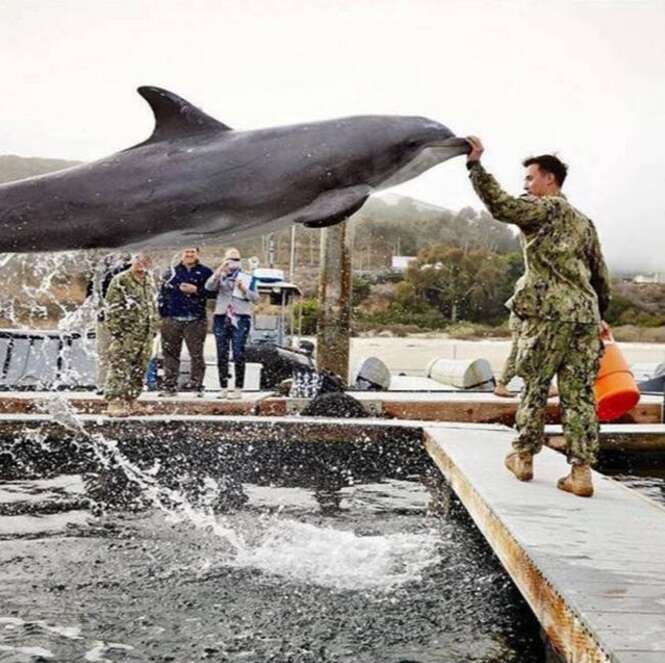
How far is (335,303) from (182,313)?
3995mm

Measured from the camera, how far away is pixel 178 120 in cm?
451

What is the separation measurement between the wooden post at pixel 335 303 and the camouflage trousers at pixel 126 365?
506 cm

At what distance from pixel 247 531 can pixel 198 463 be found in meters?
2.39

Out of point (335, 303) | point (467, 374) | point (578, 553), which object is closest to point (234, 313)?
point (335, 303)

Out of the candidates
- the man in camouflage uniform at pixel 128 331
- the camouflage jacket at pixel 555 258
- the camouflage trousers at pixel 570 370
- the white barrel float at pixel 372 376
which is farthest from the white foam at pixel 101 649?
the white barrel float at pixel 372 376

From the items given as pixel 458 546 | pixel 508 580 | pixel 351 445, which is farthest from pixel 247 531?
pixel 351 445

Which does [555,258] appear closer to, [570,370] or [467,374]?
[570,370]

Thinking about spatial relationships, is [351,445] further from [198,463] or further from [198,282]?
[198,282]

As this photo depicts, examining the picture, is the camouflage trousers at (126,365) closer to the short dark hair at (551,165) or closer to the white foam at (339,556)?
the white foam at (339,556)

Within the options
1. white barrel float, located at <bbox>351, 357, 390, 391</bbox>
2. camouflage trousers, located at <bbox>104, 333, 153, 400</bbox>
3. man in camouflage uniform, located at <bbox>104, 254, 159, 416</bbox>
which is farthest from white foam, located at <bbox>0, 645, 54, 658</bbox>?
white barrel float, located at <bbox>351, 357, 390, 391</bbox>

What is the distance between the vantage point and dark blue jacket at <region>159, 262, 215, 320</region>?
11320mm

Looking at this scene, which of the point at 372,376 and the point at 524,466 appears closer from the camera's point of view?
the point at 524,466

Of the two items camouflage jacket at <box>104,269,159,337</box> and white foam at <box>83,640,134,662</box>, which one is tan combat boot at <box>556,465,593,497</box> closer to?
white foam at <box>83,640,134,662</box>

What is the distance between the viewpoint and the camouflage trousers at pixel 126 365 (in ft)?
33.4
